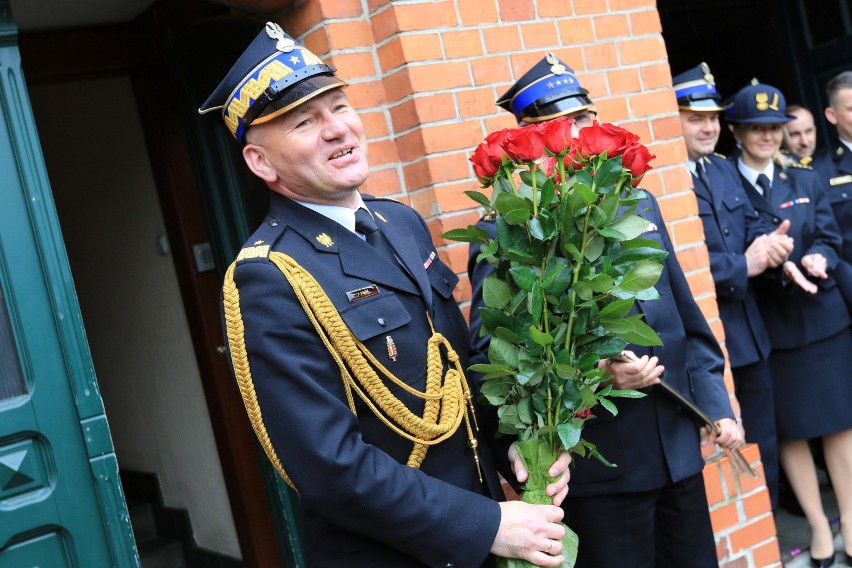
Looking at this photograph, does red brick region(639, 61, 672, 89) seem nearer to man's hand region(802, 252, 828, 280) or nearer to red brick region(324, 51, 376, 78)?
man's hand region(802, 252, 828, 280)

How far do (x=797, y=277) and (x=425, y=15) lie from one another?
6.35ft

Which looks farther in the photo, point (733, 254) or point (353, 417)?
point (733, 254)

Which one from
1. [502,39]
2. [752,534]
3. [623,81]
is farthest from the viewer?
[752,534]

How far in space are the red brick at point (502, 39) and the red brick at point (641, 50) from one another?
1.58ft

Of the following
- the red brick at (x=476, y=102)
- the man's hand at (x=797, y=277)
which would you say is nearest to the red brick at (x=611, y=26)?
the red brick at (x=476, y=102)

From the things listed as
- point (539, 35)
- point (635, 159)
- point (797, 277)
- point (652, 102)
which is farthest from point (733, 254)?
point (635, 159)

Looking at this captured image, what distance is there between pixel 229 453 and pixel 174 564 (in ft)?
4.01

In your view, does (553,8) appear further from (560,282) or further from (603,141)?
(560,282)

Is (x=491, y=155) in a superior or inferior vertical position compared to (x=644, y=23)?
inferior

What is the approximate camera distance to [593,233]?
2166mm

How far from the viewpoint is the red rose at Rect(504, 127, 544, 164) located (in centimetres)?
216

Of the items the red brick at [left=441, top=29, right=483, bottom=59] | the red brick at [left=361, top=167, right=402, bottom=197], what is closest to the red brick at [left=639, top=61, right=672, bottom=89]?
the red brick at [left=441, top=29, right=483, bottom=59]

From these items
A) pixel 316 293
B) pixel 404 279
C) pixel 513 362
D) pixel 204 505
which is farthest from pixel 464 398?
pixel 204 505

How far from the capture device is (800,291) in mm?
4242
